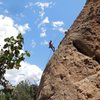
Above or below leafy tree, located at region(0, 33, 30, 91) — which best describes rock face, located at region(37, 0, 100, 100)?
below

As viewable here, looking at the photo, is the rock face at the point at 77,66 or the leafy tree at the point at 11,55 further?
the leafy tree at the point at 11,55

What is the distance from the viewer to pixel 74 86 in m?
7.91

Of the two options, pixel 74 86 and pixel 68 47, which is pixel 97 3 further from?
pixel 74 86

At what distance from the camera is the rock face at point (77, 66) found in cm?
786

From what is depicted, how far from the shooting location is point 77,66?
8.32 m

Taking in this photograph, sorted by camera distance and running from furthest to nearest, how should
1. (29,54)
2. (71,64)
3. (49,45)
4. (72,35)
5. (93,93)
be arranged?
1. (29,54)
2. (49,45)
3. (72,35)
4. (71,64)
5. (93,93)

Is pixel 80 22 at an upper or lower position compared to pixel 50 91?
upper

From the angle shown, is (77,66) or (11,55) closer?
(77,66)

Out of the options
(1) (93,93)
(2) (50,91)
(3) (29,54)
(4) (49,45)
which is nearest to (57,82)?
(2) (50,91)

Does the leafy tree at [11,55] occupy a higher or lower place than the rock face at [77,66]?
higher

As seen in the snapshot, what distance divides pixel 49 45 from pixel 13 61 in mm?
6427

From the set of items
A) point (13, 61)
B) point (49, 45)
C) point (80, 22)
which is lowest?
point (80, 22)

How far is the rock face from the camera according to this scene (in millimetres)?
7859

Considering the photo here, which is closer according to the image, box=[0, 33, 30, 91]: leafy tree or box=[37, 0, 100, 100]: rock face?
box=[37, 0, 100, 100]: rock face
